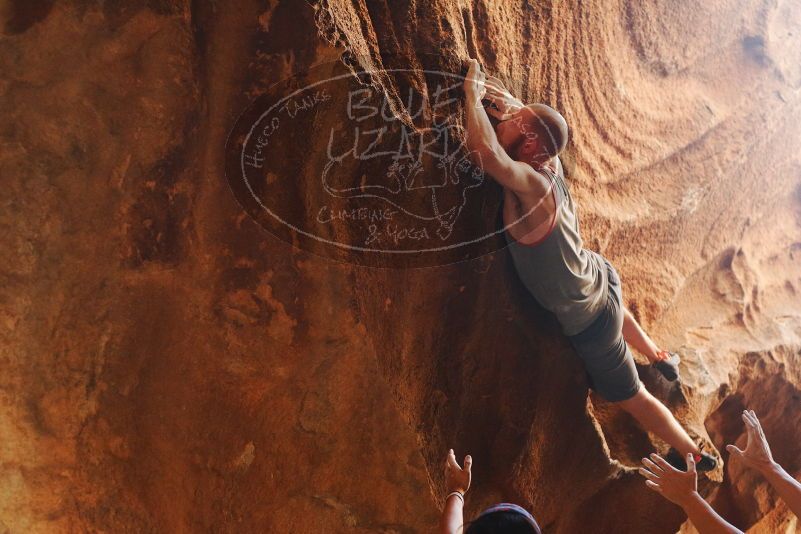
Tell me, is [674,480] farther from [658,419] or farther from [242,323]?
[242,323]

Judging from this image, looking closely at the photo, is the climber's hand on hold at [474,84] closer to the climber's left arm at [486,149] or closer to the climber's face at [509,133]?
the climber's left arm at [486,149]

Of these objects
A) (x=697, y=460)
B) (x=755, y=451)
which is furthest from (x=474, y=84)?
(x=697, y=460)

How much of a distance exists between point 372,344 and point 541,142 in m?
0.93

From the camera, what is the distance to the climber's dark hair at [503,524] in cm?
143

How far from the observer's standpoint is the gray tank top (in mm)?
2102

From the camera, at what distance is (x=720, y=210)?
12.7 ft

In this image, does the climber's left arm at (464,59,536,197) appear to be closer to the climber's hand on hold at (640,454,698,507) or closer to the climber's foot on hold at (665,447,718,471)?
the climber's hand on hold at (640,454,698,507)

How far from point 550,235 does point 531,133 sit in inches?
14.4

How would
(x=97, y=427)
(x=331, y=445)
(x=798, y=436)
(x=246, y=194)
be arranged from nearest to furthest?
1. (x=246, y=194)
2. (x=97, y=427)
3. (x=331, y=445)
4. (x=798, y=436)

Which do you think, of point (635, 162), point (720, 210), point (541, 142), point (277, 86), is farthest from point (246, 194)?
point (720, 210)

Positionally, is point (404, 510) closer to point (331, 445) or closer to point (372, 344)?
point (331, 445)

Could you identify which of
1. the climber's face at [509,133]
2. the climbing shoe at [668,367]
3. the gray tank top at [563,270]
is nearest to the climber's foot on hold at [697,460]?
the climbing shoe at [668,367]

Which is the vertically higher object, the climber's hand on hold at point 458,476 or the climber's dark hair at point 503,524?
the climber's dark hair at point 503,524

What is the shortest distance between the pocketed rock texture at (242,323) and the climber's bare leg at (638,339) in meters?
0.13
